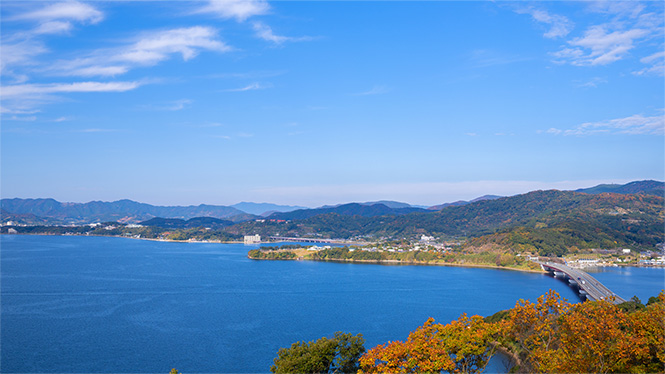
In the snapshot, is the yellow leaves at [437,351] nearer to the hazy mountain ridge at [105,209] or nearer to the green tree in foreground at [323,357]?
the green tree in foreground at [323,357]

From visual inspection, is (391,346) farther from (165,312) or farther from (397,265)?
(397,265)

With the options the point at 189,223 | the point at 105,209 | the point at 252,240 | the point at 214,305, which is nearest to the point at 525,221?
the point at 252,240

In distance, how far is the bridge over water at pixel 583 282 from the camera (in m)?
21.1

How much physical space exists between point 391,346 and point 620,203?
55612 millimetres

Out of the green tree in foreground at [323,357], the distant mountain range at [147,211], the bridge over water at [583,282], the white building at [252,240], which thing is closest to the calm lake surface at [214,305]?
the bridge over water at [583,282]

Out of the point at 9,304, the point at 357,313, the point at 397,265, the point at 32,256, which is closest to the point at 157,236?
the point at 32,256

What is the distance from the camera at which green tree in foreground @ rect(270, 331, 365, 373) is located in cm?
856

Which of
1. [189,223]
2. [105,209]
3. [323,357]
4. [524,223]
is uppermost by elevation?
[105,209]

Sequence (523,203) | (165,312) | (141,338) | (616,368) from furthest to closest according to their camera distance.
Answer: (523,203)
(165,312)
(141,338)
(616,368)

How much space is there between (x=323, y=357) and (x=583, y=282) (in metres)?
20.4

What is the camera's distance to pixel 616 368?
5.43 metres

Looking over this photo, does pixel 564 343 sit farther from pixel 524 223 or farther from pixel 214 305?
pixel 524 223

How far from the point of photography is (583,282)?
966 inches

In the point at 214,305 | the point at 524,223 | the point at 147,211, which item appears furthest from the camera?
the point at 147,211
